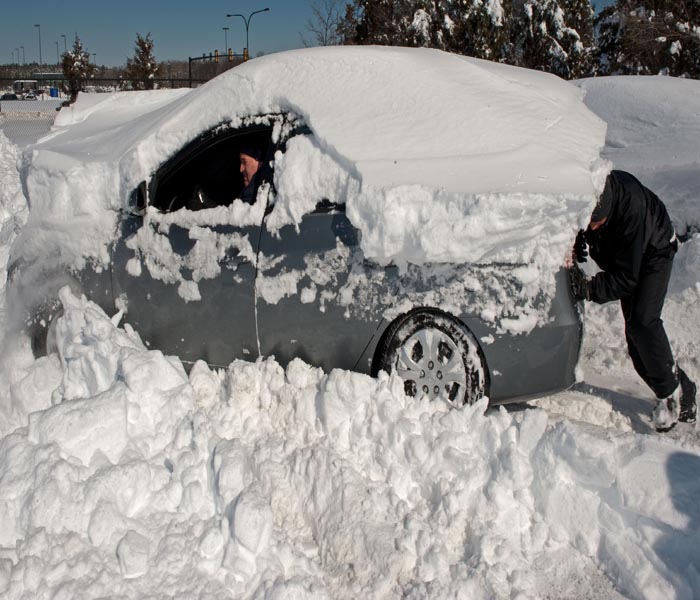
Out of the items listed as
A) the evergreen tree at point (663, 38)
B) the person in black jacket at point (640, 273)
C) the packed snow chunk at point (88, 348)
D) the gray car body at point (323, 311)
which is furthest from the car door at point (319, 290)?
the evergreen tree at point (663, 38)

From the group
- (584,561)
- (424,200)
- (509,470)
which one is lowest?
(584,561)

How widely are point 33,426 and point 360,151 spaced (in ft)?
6.57

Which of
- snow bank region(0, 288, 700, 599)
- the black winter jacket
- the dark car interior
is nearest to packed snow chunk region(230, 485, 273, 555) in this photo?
snow bank region(0, 288, 700, 599)

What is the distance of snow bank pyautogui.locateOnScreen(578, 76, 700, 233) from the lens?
574 cm

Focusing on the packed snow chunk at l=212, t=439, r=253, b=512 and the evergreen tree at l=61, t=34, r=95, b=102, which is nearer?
the packed snow chunk at l=212, t=439, r=253, b=512

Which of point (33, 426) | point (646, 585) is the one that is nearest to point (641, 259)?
point (646, 585)

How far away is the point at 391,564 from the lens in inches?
105

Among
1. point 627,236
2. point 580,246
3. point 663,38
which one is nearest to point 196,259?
point 580,246

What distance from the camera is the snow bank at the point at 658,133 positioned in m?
5.74

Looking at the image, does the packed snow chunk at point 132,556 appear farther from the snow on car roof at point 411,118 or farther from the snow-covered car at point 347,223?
the snow on car roof at point 411,118

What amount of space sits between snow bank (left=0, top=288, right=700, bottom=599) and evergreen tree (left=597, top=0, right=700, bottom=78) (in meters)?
15.6

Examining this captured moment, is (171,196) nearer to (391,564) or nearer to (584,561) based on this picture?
(391,564)

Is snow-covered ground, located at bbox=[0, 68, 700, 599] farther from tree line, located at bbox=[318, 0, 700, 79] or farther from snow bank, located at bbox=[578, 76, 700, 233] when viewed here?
tree line, located at bbox=[318, 0, 700, 79]

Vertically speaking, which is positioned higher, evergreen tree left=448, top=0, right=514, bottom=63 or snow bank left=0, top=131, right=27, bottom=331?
evergreen tree left=448, top=0, right=514, bottom=63
